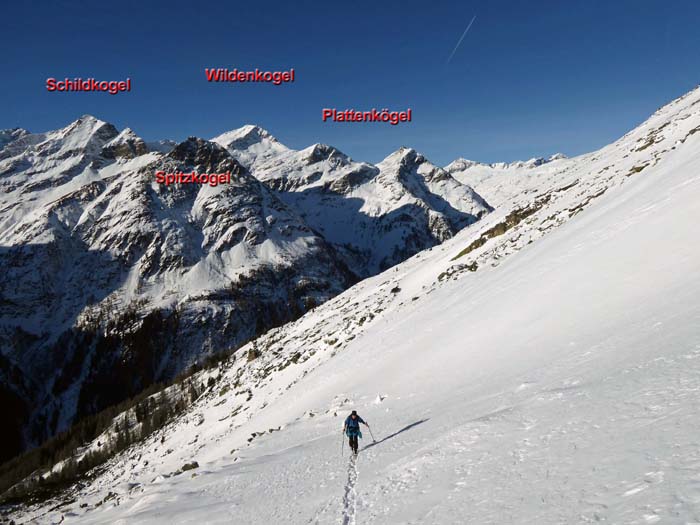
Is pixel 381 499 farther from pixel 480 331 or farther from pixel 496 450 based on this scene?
pixel 480 331

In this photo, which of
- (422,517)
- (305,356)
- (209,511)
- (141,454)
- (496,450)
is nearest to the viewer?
(422,517)

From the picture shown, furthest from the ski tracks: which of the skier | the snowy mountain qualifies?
the skier

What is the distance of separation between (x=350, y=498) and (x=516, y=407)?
5.35 metres

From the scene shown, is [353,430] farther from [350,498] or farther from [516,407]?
[516,407]

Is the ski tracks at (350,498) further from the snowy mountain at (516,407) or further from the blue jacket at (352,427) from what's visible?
the blue jacket at (352,427)

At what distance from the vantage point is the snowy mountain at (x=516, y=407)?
7551 millimetres

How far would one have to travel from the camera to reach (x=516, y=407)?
11.9 meters

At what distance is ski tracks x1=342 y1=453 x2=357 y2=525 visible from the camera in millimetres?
10086

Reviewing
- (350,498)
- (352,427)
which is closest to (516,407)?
(350,498)

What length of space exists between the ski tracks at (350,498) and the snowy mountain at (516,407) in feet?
0.17

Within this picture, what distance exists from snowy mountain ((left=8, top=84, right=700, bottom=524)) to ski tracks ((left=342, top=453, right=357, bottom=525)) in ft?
0.17

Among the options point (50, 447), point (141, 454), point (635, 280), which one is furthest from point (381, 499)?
point (50, 447)

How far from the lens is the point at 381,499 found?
1028 cm

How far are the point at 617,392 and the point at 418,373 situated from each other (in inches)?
532
